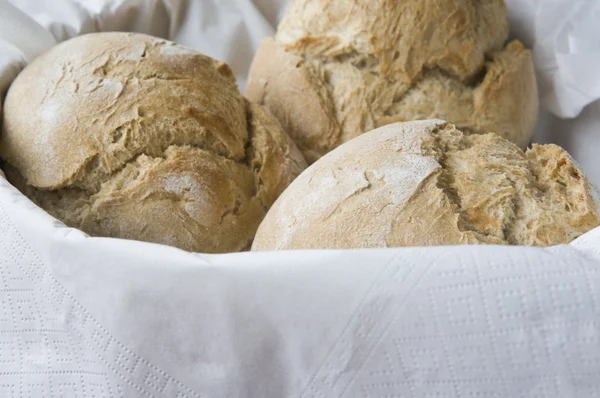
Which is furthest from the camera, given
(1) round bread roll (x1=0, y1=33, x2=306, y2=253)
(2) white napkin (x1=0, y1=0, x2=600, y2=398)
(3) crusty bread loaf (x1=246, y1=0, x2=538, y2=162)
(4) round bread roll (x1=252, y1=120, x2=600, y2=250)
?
(3) crusty bread loaf (x1=246, y1=0, x2=538, y2=162)

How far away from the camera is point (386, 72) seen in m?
1.35

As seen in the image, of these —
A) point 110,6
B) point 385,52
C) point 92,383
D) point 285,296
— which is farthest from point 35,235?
point 110,6

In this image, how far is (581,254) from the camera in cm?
79

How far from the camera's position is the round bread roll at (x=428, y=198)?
94 centimetres

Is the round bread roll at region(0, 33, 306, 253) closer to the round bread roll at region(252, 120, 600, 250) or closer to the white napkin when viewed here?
the round bread roll at region(252, 120, 600, 250)

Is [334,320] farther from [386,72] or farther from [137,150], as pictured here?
[386,72]

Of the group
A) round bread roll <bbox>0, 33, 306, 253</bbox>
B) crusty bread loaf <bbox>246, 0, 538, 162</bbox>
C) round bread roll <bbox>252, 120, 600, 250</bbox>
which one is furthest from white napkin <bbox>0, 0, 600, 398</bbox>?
crusty bread loaf <bbox>246, 0, 538, 162</bbox>

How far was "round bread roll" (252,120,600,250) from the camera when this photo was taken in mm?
936

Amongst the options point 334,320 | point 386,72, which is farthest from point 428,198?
point 386,72

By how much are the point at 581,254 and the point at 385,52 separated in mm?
688

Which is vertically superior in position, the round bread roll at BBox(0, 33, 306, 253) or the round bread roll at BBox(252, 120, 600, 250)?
the round bread roll at BBox(252, 120, 600, 250)

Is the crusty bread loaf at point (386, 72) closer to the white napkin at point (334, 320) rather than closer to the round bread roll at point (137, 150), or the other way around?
the round bread roll at point (137, 150)

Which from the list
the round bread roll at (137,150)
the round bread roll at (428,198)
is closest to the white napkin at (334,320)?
the round bread roll at (428,198)

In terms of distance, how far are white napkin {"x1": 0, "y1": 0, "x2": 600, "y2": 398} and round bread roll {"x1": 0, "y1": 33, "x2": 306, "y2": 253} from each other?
26 centimetres
